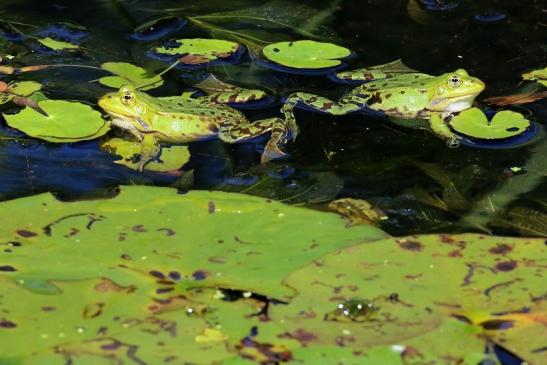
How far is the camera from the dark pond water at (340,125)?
14.4ft

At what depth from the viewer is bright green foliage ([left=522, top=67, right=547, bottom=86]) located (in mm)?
5574

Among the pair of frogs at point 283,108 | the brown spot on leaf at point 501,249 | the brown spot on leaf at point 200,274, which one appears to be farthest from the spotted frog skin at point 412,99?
the brown spot on leaf at point 200,274

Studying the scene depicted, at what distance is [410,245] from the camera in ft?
12.3

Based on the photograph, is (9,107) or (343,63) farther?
(343,63)

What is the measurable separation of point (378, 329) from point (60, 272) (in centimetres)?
123

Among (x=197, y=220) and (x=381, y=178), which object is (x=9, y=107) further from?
(x=381, y=178)

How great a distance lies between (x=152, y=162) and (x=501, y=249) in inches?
73.1

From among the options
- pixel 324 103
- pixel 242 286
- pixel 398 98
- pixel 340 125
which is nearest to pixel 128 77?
pixel 324 103

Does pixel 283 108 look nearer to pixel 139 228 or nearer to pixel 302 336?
pixel 139 228

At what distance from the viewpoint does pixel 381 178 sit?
15.1ft

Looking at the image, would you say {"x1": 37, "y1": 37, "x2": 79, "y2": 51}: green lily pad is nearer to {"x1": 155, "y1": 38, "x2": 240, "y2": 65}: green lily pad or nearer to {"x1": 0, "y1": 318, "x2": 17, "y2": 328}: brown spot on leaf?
{"x1": 155, "y1": 38, "x2": 240, "y2": 65}: green lily pad

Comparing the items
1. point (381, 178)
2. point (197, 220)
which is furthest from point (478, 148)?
point (197, 220)

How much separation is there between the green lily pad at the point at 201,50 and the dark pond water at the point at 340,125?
98 millimetres

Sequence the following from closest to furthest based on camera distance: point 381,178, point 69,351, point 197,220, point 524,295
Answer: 1. point 69,351
2. point 524,295
3. point 197,220
4. point 381,178
